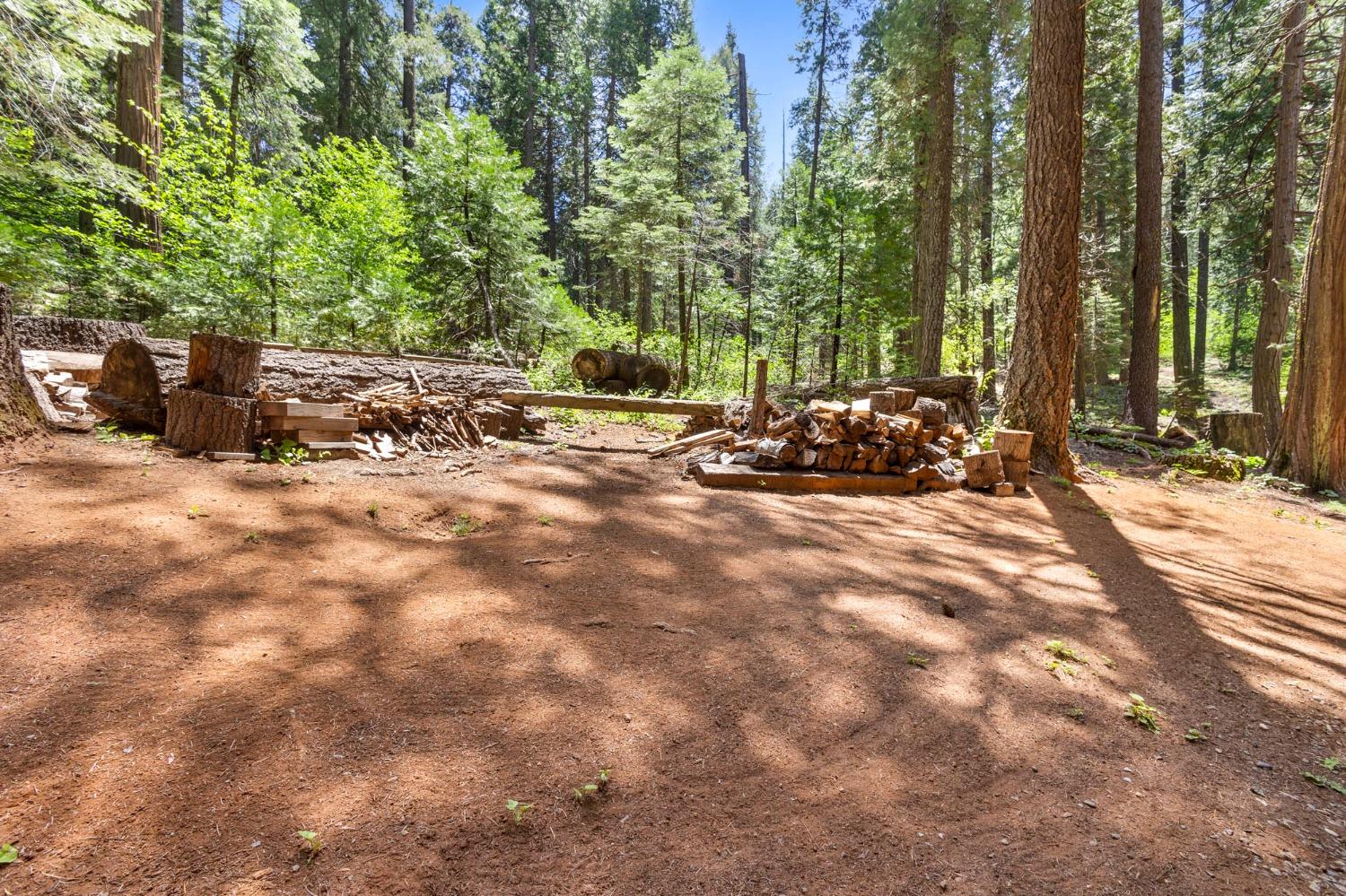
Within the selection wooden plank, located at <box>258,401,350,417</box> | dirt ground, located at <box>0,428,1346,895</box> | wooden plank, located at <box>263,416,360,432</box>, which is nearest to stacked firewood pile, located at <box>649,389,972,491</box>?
dirt ground, located at <box>0,428,1346,895</box>

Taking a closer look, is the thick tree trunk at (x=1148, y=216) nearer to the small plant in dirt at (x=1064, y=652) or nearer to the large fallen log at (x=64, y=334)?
the small plant in dirt at (x=1064, y=652)

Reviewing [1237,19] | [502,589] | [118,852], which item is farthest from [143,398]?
[1237,19]

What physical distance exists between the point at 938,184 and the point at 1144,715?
12.8m

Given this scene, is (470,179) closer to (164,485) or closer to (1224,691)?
(164,485)

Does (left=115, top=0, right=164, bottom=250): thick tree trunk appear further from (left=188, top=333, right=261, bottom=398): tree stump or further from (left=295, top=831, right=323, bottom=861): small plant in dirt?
(left=295, top=831, right=323, bottom=861): small plant in dirt

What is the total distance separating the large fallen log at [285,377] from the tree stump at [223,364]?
24cm

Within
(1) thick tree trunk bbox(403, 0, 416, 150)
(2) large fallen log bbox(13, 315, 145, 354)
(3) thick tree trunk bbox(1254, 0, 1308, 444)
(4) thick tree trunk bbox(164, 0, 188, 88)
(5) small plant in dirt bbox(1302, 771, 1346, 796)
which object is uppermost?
(1) thick tree trunk bbox(403, 0, 416, 150)

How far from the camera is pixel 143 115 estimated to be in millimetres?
9805

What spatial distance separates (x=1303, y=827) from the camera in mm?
1849

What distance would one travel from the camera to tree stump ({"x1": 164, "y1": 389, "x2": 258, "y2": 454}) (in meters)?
5.02

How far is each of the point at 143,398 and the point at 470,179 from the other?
8.03 meters

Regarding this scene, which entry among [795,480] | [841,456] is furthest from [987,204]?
[795,480]

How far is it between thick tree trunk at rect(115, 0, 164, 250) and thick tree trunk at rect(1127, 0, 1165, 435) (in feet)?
59.5

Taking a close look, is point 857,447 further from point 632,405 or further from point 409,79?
point 409,79
